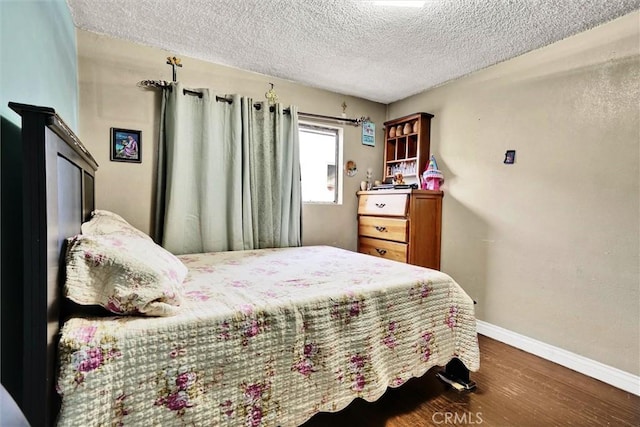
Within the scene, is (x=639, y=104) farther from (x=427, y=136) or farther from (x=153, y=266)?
(x=153, y=266)

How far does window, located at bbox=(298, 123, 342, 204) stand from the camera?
331 centimetres

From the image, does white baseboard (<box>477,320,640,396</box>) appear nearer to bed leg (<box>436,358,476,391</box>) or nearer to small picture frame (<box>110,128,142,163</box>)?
bed leg (<box>436,358,476,391</box>)

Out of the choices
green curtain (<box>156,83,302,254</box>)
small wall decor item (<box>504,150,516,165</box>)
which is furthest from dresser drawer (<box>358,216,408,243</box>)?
small wall decor item (<box>504,150,516,165</box>)

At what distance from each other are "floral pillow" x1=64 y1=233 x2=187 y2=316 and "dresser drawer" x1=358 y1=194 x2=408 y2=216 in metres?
2.23

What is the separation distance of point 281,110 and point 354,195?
1253 millimetres

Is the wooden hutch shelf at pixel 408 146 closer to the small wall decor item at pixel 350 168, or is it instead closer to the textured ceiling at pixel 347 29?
the small wall decor item at pixel 350 168

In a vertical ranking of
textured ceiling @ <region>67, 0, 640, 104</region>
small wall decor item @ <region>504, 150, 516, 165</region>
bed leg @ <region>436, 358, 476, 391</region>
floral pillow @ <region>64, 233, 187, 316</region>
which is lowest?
bed leg @ <region>436, 358, 476, 391</region>

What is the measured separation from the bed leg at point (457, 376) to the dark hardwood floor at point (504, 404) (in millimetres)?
35

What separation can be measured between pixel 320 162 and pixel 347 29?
4.97 feet

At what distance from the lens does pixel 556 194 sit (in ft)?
7.18

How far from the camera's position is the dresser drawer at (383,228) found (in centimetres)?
285

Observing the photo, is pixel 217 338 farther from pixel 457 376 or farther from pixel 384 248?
pixel 384 248

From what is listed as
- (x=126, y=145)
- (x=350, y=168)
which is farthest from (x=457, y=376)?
(x=126, y=145)

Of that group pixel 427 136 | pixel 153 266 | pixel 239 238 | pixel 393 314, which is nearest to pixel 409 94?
pixel 427 136
